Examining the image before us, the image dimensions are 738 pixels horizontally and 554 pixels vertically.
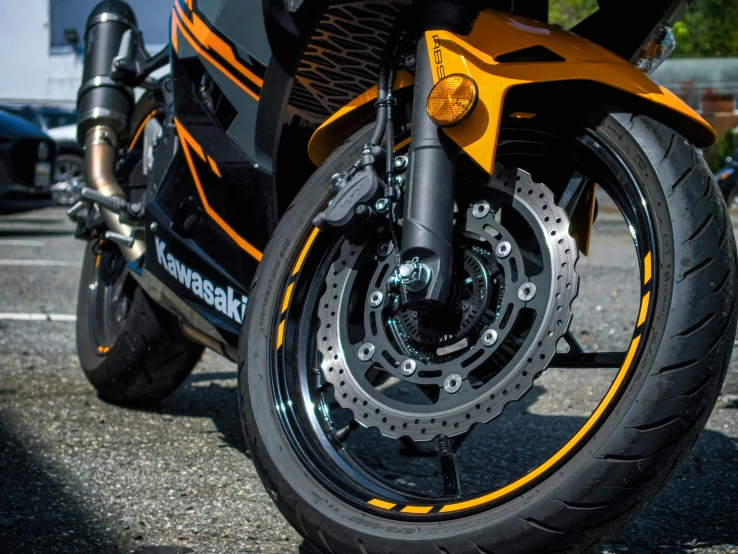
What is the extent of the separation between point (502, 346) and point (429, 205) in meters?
0.31

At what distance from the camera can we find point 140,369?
131 inches

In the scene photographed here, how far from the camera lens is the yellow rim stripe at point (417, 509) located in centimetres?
170

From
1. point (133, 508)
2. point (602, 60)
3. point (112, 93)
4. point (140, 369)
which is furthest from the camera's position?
point (112, 93)

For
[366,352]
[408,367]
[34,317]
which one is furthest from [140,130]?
[34,317]

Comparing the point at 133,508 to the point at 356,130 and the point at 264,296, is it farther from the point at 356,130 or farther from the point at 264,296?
the point at 356,130

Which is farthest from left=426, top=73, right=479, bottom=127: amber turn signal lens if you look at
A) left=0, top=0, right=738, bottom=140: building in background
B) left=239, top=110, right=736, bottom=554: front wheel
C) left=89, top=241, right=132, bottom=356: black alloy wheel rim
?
left=0, top=0, right=738, bottom=140: building in background

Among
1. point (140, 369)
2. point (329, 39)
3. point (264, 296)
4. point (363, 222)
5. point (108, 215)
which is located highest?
point (329, 39)

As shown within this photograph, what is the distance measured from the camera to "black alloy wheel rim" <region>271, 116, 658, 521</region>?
1.68 meters

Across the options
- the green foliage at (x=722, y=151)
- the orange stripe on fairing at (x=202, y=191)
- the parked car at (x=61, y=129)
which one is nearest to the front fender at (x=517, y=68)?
the orange stripe on fairing at (x=202, y=191)

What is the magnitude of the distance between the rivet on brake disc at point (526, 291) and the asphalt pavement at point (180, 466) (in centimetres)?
65

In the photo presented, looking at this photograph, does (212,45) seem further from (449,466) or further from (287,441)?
(449,466)

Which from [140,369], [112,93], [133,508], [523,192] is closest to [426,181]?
[523,192]

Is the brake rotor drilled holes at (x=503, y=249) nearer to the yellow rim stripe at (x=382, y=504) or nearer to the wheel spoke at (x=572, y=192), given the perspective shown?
the wheel spoke at (x=572, y=192)

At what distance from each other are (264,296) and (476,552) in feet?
2.65
